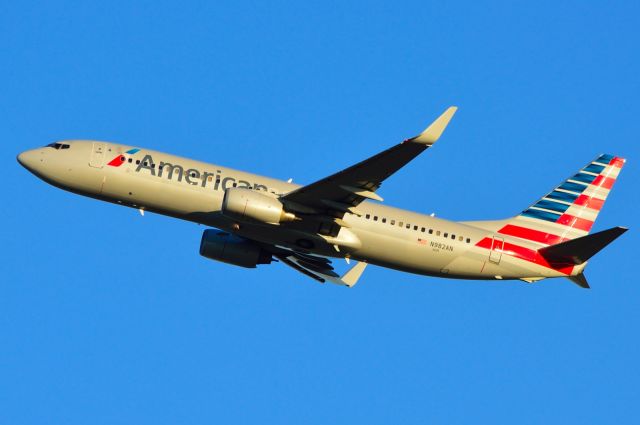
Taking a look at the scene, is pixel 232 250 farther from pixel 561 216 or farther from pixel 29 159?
pixel 561 216

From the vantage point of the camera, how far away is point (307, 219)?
47.8 meters

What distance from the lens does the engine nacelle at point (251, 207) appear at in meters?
46.0

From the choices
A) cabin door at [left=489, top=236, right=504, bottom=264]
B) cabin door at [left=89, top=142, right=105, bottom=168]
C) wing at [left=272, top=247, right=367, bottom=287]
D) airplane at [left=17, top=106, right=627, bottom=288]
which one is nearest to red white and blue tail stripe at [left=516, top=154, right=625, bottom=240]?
airplane at [left=17, top=106, right=627, bottom=288]

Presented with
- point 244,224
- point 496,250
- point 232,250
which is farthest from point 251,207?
point 496,250

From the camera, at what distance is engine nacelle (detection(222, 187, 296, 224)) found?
1810 inches

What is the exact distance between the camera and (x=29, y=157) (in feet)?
164

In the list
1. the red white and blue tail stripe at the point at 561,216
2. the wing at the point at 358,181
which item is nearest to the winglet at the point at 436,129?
the wing at the point at 358,181

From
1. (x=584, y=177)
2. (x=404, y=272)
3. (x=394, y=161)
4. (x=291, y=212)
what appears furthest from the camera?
(x=584, y=177)

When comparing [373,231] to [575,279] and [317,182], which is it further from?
[575,279]

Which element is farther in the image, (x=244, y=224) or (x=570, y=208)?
(x=570, y=208)

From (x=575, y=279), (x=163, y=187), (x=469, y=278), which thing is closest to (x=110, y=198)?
(x=163, y=187)

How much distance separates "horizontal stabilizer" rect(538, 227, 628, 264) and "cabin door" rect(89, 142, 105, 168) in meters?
22.7

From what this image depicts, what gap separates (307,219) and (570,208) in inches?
631

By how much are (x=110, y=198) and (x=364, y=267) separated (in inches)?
544
